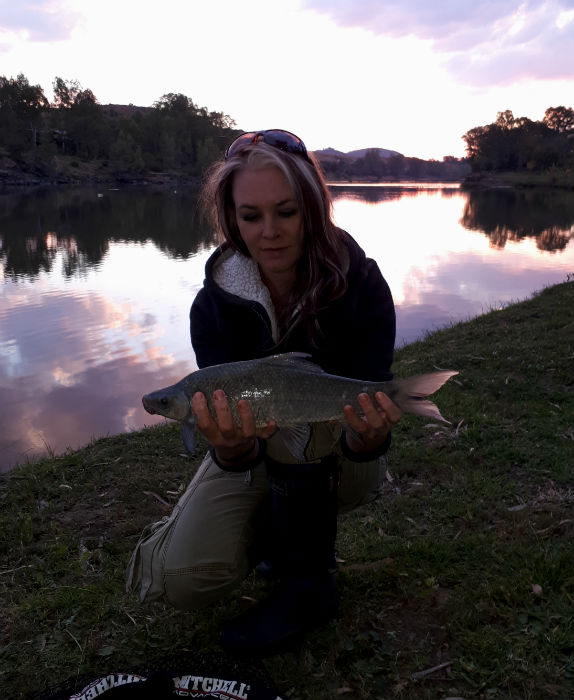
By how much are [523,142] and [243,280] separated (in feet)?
345

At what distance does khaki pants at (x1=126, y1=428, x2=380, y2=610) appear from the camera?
2625 mm

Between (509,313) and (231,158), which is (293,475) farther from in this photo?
(509,313)

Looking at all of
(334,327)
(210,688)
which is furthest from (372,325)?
(210,688)

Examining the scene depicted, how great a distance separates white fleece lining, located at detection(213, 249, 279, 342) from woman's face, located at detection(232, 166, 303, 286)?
8 centimetres

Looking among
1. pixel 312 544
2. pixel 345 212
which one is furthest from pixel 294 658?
pixel 345 212

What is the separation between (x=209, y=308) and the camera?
295 cm

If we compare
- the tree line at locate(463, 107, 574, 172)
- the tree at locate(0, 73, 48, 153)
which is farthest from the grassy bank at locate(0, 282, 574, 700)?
the tree line at locate(463, 107, 574, 172)

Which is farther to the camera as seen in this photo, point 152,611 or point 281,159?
point 152,611

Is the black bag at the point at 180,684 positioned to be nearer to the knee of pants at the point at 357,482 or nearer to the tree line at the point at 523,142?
the knee of pants at the point at 357,482

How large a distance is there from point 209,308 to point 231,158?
2.60 feet

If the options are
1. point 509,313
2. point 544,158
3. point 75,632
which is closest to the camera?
point 75,632

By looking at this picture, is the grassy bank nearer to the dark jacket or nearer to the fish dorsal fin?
the dark jacket

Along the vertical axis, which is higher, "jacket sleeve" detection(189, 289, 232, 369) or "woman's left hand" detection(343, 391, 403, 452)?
"jacket sleeve" detection(189, 289, 232, 369)

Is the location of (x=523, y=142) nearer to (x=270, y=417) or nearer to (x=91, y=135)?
(x=91, y=135)
